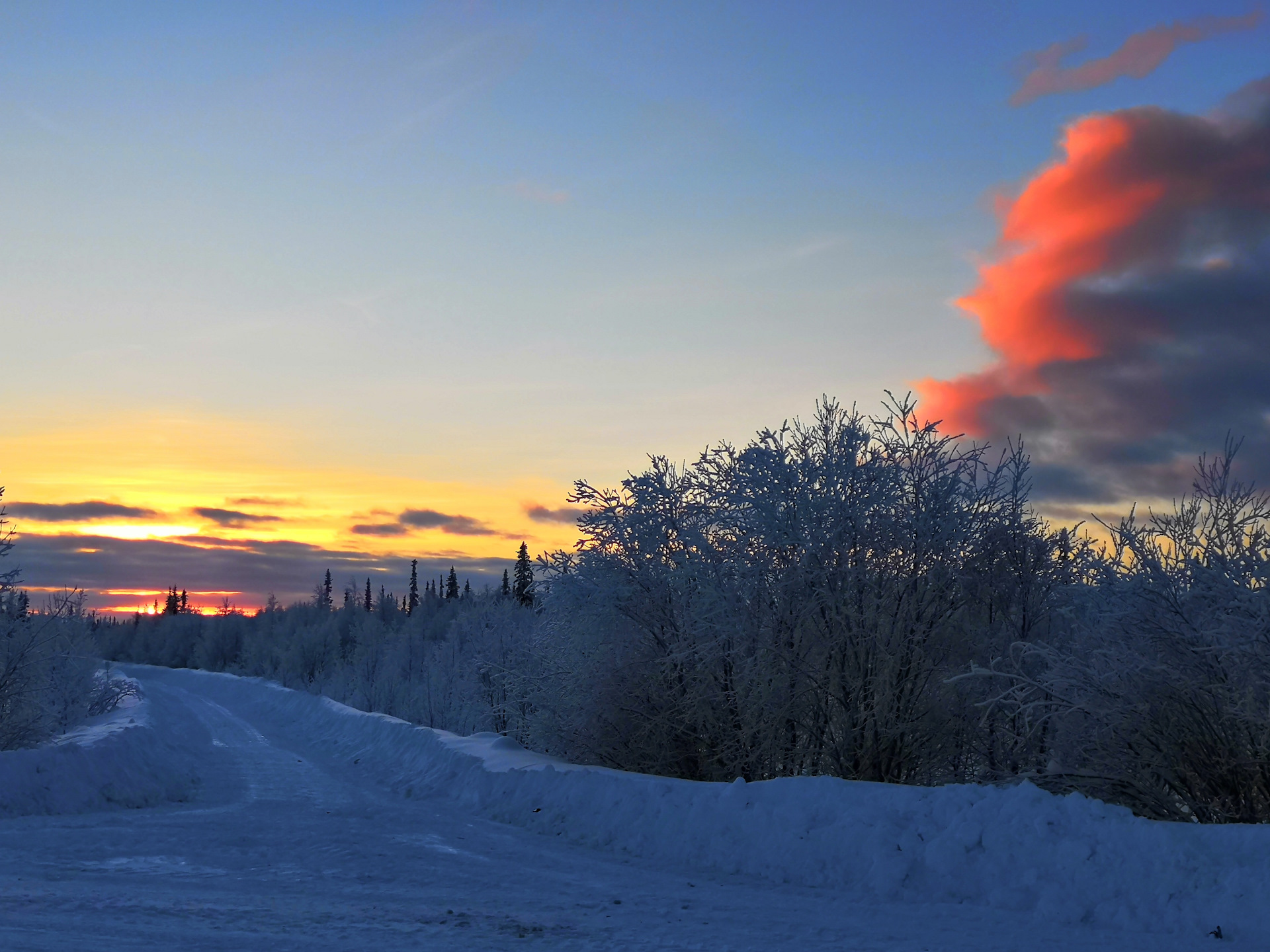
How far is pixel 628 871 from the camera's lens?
1150 centimetres

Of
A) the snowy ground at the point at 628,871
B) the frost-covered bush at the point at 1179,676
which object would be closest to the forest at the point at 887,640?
the frost-covered bush at the point at 1179,676

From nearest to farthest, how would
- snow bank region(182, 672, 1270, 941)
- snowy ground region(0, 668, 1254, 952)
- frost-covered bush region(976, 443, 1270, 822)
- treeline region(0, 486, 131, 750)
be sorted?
snowy ground region(0, 668, 1254, 952)
snow bank region(182, 672, 1270, 941)
frost-covered bush region(976, 443, 1270, 822)
treeline region(0, 486, 131, 750)

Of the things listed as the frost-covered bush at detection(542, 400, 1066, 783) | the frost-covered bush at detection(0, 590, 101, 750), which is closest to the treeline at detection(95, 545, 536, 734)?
the frost-covered bush at detection(542, 400, 1066, 783)

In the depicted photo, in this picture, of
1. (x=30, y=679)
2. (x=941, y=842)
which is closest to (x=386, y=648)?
(x=30, y=679)

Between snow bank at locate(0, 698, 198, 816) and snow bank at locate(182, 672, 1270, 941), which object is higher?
snow bank at locate(182, 672, 1270, 941)

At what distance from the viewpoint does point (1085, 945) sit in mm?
8242

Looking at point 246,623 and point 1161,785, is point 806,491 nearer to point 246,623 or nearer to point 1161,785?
point 1161,785

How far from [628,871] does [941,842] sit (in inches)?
151

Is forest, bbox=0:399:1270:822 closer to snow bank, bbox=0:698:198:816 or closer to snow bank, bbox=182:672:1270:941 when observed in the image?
snow bank, bbox=182:672:1270:941

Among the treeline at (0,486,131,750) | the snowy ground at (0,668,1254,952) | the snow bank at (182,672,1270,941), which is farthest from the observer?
the treeline at (0,486,131,750)

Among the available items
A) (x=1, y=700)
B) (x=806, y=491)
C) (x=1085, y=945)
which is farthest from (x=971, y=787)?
(x=1, y=700)

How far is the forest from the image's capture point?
1273 centimetres

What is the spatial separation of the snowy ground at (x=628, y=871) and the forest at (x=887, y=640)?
130 inches

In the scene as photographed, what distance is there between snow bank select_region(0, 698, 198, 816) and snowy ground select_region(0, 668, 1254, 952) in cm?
8
